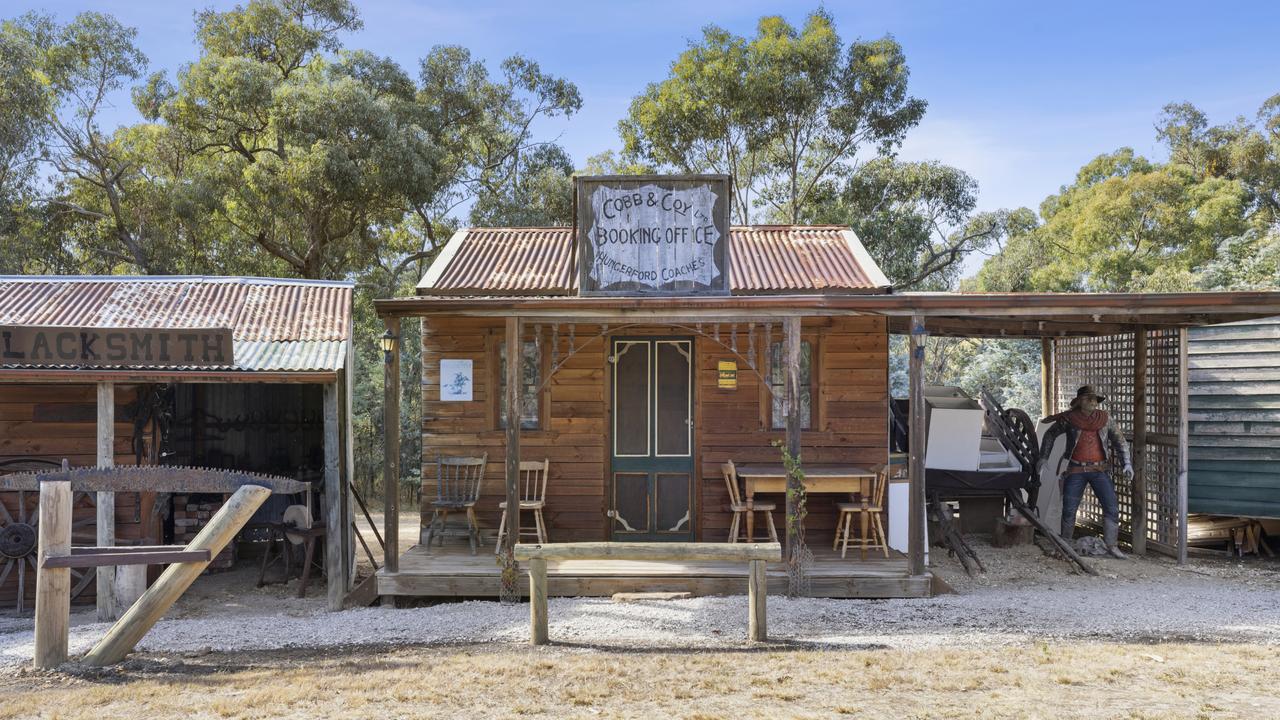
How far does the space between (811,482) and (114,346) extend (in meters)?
6.61

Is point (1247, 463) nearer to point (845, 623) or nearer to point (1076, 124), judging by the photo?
point (845, 623)

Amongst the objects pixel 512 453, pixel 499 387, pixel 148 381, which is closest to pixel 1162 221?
pixel 499 387

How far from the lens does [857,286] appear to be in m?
10.5

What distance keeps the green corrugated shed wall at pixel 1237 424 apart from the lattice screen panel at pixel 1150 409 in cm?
38

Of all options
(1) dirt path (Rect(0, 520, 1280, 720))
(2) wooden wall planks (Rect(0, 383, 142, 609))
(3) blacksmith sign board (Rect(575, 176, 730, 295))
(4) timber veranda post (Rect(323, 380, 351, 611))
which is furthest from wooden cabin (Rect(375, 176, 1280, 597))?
(2) wooden wall planks (Rect(0, 383, 142, 609))

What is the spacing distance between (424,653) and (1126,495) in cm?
904

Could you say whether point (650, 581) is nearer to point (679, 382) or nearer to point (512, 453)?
point (512, 453)

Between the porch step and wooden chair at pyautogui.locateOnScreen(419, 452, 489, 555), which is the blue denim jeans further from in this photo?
wooden chair at pyautogui.locateOnScreen(419, 452, 489, 555)

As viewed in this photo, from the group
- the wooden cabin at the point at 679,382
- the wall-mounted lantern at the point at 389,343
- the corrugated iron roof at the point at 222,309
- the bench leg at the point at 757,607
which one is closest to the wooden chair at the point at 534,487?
the wooden cabin at the point at 679,382

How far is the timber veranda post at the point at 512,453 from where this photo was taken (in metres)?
8.53

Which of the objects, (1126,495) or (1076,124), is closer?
(1126,495)

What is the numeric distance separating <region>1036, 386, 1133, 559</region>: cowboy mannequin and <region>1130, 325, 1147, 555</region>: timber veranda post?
238 millimetres

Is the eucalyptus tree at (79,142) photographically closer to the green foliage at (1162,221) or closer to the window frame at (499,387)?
the window frame at (499,387)

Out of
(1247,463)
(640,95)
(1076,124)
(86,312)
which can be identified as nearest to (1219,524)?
(1247,463)
